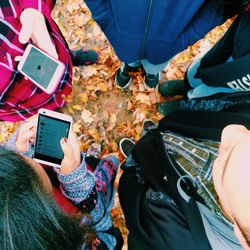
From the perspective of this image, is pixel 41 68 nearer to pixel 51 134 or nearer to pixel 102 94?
pixel 51 134

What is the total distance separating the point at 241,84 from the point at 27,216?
133 cm

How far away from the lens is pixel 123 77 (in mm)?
2859

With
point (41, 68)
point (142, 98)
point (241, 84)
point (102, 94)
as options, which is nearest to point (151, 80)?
point (142, 98)

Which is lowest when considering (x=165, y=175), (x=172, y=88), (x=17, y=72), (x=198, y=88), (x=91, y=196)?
(x=91, y=196)

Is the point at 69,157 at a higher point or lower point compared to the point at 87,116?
lower

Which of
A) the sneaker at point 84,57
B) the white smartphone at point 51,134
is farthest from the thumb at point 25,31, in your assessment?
the sneaker at point 84,57

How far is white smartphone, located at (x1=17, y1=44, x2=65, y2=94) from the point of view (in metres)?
1.63

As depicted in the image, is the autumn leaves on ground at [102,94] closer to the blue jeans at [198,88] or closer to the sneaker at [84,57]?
the sneaker at [84,57]

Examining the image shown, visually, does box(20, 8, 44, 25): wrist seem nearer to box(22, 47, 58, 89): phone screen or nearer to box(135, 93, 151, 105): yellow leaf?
box(22, 47, 58, 89): phone screen

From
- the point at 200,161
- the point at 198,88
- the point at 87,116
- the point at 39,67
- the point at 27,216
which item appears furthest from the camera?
the point at 87,116

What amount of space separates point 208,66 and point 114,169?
0.98 m

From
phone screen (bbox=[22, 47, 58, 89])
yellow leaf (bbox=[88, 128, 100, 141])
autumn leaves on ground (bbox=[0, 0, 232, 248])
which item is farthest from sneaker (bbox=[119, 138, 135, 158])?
phone screen (bbox=[22, 47, 58, 89])

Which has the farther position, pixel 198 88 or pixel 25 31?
pixel 198 88

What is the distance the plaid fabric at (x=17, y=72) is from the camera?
1.52 metres
